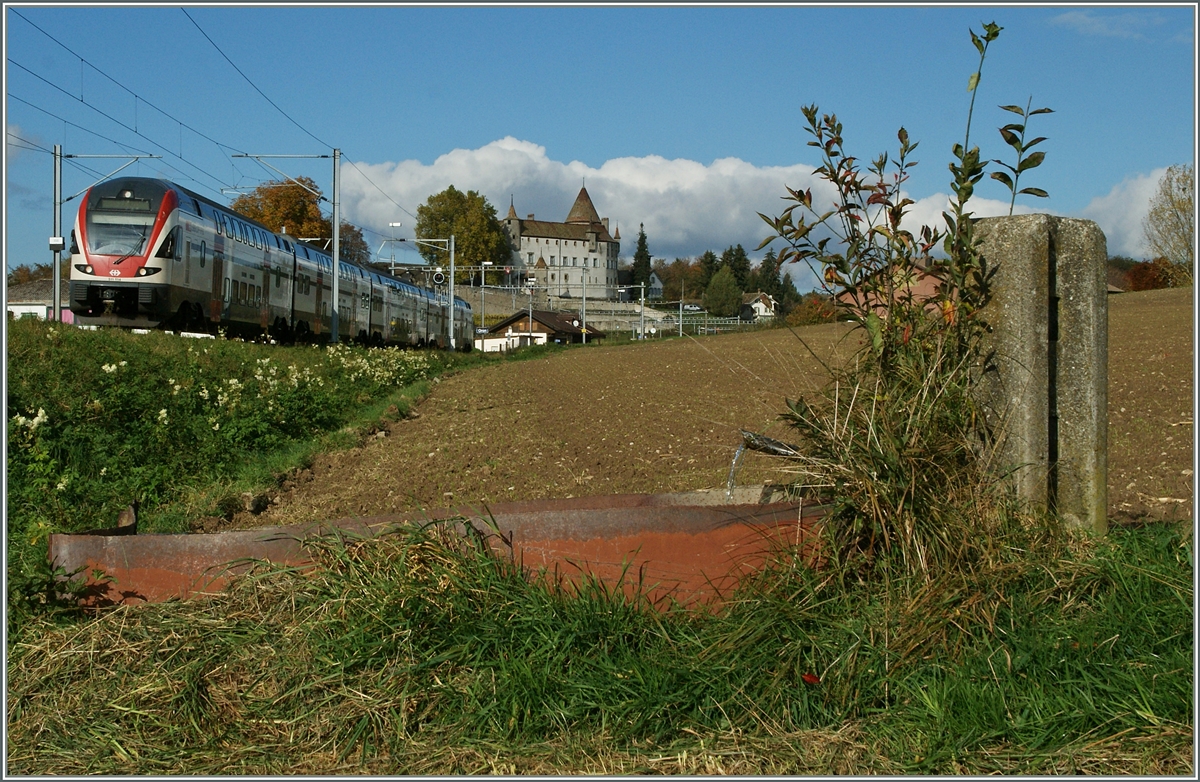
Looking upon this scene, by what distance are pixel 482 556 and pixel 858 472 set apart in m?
1.62

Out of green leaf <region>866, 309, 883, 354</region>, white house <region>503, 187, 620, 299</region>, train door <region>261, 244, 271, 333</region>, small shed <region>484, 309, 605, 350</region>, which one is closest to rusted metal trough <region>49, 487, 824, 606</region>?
green leaf <region>866, 309, 883, 354</region>

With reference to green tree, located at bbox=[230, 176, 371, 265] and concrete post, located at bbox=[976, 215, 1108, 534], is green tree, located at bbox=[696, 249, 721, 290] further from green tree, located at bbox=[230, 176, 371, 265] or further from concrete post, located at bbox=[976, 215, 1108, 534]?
concrete post, located at bbox=[976, 215, 1108, 534]

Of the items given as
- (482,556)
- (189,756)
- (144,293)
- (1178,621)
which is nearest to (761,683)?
(482,556)

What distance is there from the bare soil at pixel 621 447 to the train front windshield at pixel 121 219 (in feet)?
24.4

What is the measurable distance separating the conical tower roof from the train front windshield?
154 metres

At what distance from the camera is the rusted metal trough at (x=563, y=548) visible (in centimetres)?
409

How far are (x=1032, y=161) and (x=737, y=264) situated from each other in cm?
13747

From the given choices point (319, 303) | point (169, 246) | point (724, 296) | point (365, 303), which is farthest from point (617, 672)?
point (724, 296)

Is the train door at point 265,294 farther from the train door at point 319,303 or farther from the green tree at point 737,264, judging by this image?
the green tree at point 737,264

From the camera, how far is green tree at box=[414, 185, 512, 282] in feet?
386

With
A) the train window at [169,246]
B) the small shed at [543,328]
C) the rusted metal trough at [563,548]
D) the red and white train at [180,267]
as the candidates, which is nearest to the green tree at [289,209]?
the small shed at [543,328]

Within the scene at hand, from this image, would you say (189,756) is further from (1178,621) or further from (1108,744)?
(1178,621)

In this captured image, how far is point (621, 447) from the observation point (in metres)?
11.0

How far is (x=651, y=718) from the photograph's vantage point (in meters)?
3.44
